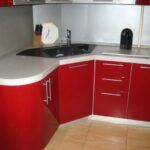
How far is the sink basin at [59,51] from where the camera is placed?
8.62 ft

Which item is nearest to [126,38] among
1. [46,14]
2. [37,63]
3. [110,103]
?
[110,103]

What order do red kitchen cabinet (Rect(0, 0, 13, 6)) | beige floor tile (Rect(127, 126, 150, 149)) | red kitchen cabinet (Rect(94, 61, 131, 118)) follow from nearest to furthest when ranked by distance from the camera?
red kitchen cabinet (Rect(0, 0, 13, 6)), beige floor tile (Rect(127, 126, 150, 149)), red kitchen cabinet (Rect(94, 61, 131, 118))

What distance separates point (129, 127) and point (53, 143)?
98 cm

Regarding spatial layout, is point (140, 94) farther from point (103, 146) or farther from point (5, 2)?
point (5, 2)

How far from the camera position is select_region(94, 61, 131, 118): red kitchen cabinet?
8.50 feet

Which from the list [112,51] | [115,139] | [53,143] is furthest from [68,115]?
[112,51]

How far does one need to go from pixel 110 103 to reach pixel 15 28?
4.81 ft

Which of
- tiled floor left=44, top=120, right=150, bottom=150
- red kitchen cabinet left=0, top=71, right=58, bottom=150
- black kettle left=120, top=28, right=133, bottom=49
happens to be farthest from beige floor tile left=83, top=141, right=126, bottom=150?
black kettle left=120, top=28, right=133, bottom=49

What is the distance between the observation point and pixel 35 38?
298 cm

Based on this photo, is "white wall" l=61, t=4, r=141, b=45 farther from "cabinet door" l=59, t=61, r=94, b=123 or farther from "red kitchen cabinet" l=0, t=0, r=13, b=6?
"red kitchen cabinet" l=0, t=0, r=13, b=6

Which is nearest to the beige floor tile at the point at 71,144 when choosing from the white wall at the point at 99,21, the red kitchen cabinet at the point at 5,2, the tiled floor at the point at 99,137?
the tiled floor at the point at 99,137

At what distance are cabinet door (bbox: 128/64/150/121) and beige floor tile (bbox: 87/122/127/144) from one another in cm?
22

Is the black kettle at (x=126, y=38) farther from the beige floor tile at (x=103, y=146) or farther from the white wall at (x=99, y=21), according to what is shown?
the beige floor tile at (x=103, y=146)

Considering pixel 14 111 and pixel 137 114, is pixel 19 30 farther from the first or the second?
pixel 137 114
